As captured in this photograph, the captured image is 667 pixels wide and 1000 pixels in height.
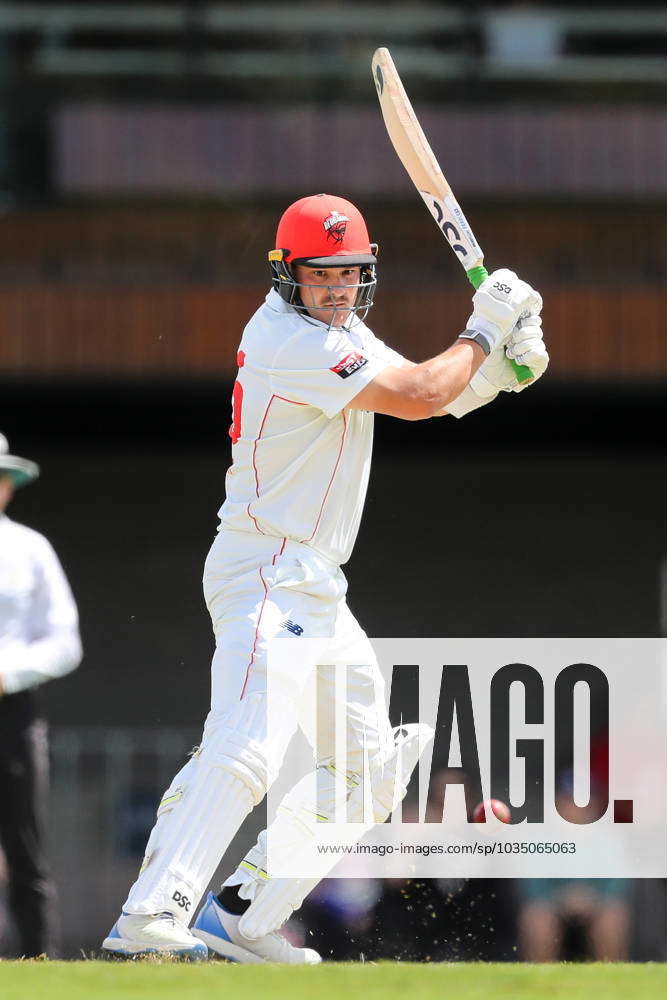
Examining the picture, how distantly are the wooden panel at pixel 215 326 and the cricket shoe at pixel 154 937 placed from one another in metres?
5.05

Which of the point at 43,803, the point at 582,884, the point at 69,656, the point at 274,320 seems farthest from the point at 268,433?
the point at 582,884

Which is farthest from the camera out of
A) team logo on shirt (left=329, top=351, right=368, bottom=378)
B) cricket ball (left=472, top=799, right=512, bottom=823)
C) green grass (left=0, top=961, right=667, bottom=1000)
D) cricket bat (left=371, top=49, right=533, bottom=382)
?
cricket ball (left=472, top=799, right=512, bottom=823)

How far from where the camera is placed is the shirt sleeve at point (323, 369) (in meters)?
3.84

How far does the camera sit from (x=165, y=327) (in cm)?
855

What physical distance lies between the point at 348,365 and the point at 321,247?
1.14ft

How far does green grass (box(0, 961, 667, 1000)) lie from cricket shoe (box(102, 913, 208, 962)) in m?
0.05

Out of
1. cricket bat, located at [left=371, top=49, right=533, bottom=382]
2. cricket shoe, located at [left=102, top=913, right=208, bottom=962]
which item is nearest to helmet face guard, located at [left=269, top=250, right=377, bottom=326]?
cricket bat, located at [left=371, top=49, right=533, bottom=382]

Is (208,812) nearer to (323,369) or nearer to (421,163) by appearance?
(323,369)

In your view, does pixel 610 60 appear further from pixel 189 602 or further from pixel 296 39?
pixel 189 602

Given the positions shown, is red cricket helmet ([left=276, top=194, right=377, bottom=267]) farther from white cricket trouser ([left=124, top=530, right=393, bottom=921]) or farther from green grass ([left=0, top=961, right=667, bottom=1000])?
green grass ([left=0, top=961, right=667, bottom=1000])

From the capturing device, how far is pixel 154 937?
12.2ft

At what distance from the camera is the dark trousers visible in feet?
17.1

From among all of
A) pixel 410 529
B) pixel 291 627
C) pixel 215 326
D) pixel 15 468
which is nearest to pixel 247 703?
pixel 291 627

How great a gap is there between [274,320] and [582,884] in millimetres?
3175
